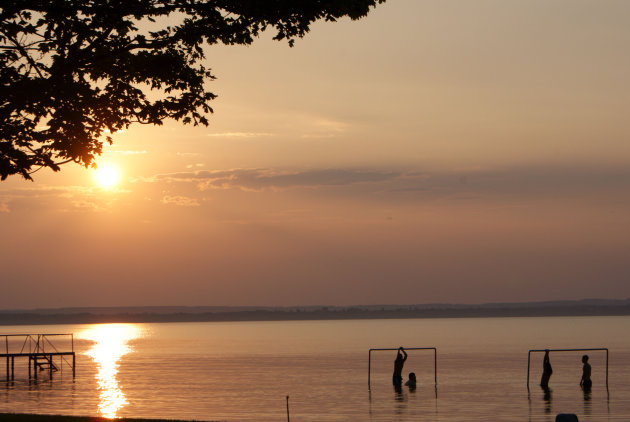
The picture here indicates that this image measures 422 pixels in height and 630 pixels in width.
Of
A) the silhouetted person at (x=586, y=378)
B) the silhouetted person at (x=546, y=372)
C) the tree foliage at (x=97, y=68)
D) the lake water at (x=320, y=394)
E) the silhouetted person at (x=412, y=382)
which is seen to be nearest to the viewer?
the tree foliage at (x=97, y=68)

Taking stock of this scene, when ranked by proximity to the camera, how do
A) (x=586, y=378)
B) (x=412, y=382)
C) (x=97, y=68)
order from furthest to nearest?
1. (x=412, y=382)
2. (x=586, y=378)
3. (x=97, y=68)

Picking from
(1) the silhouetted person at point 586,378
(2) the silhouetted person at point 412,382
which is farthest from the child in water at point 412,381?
(1) the silhouetted person at point 586,378

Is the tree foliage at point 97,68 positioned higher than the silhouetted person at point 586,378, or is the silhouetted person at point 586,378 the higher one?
→ the tree foliage at point 97,68

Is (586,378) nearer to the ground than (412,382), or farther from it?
farther from it

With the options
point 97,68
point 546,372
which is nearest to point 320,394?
point 546,372

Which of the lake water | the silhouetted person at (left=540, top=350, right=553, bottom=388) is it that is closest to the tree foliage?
the lake water

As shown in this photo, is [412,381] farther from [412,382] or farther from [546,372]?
[546,372]

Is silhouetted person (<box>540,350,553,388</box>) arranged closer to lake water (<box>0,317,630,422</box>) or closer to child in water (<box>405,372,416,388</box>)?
lake water (<box>0,317,630,422</box>)

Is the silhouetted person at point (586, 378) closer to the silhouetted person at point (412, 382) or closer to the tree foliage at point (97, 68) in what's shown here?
the silhouetted person at point (412, 382)

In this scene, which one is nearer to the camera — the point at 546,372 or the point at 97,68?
the point at 97,68

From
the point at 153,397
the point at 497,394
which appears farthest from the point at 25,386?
the point at 497,394

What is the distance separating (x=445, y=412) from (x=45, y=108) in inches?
1196

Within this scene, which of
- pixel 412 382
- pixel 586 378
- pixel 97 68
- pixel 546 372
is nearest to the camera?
pixel 97 68

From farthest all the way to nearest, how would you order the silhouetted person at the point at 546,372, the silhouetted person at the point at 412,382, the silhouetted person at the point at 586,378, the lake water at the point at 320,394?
the silhouetted person at the point at 412,382
the silhouetted person at the point at 546,372
the silhouetted person at the point at 586,378
the lake water at the point at 320,394
